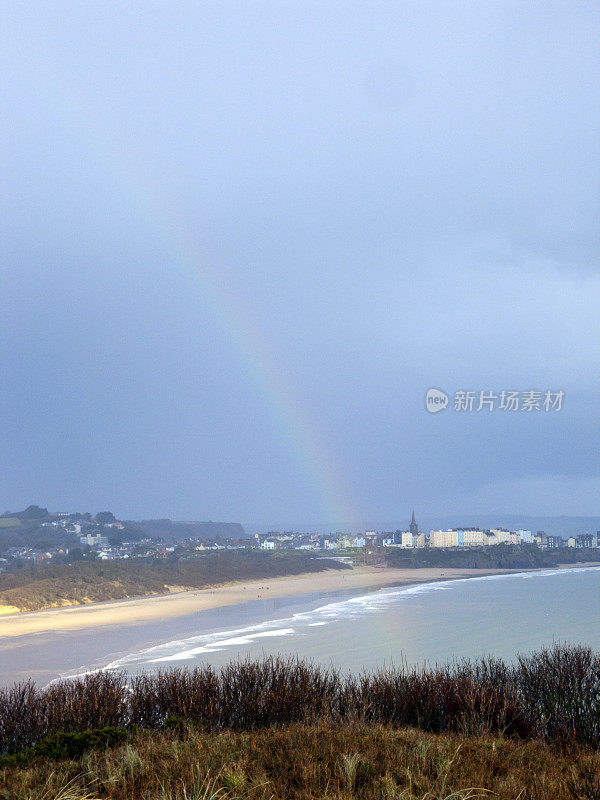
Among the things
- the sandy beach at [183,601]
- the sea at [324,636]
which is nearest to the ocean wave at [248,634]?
the sea at [324,636]

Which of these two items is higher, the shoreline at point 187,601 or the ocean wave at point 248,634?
the ocean wave at point 248,634

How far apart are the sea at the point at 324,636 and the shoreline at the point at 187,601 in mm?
3205

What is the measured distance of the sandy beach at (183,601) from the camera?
5588 centimetres

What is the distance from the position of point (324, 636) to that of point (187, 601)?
35456 millimetres

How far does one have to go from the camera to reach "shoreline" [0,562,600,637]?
183 ft

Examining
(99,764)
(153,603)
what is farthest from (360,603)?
(99,764)

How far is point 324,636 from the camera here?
45.1 meters

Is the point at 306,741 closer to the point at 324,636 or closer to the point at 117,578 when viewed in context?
the point at 324,636

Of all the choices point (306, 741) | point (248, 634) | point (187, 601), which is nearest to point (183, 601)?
point (187, 601)

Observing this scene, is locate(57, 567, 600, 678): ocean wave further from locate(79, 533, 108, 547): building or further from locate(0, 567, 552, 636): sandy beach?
locate(79, 533, 108, 547): building

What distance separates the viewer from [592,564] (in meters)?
194

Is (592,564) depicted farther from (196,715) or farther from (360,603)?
(196,715)

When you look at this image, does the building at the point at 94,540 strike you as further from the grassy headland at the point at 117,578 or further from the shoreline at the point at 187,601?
the shoreline at the point at 187,601

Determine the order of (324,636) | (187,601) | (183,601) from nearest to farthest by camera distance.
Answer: (324,636) → (187,601) → (183,601)
